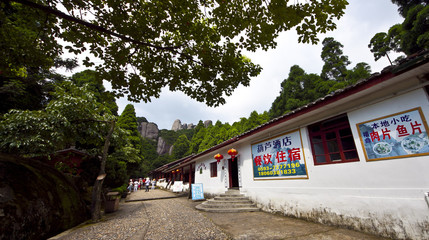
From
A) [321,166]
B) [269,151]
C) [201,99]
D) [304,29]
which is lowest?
[321,166]

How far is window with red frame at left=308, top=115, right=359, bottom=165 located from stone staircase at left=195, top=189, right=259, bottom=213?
369cm

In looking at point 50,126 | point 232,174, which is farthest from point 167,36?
point 232,174

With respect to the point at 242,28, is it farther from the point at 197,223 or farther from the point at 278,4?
the point at 197,223

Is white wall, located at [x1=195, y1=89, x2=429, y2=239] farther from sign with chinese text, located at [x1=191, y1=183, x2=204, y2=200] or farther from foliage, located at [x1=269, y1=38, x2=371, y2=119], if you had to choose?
foliage, located at [x1=269, y1=38, x2=371, y2=119]

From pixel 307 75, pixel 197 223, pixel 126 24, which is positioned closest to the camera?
pixel 126 24

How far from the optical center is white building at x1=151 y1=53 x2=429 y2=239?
135 inches

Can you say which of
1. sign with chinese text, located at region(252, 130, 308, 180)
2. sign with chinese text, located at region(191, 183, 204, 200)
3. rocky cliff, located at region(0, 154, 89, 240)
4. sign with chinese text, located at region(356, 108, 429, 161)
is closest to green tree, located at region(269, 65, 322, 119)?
sign with chinese text, located at region(191, 183, 204, 200)

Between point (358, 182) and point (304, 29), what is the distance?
4.03 m

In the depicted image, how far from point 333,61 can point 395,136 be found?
33.0m

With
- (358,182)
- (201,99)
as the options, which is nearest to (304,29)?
(201,99)

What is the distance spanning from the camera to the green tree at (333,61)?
1102 inches

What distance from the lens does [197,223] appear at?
5.59m

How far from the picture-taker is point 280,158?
6.54 metres

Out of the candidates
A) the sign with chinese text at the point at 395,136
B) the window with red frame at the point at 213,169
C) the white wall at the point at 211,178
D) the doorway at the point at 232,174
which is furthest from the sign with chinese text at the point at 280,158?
the window with red frame at the point at 213,169
